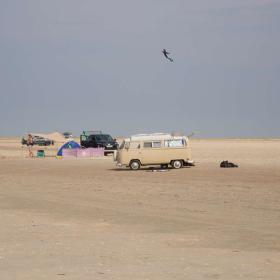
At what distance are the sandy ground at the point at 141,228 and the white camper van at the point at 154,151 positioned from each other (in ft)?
22.3

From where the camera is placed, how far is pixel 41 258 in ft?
38.8

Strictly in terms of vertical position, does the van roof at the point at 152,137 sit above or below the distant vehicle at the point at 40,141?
below

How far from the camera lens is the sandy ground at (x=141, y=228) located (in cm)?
1093

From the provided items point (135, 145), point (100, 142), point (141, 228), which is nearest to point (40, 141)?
point (100, 142)

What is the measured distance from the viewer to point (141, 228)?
1638cm

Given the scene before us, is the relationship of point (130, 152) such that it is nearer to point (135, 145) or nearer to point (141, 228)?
point (135, 145)

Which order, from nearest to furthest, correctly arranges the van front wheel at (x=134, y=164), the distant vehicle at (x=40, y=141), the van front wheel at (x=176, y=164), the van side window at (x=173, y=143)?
the van side window at (x=173, y=143) < the van front wheel at (x=176, y=164) < the van front wheel at (x=134, y=164) < the distant vehicle at (x=40, y=141)

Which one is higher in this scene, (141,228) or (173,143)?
(173,143)

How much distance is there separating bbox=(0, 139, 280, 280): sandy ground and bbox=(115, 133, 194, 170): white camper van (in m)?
6.79

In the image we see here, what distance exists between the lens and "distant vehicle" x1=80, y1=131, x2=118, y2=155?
59375 millimetres

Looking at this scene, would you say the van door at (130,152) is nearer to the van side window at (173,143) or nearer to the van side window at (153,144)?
the van side window at (153,144)

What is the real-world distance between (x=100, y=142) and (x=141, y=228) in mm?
43825

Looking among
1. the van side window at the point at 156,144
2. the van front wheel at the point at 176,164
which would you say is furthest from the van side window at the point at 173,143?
the van front wheel at the point at 176,164

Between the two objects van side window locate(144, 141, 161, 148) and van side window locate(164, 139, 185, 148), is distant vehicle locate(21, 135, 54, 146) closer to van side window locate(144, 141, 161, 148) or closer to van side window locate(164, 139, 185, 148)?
van side window locate(144, 141, 161, 148)
